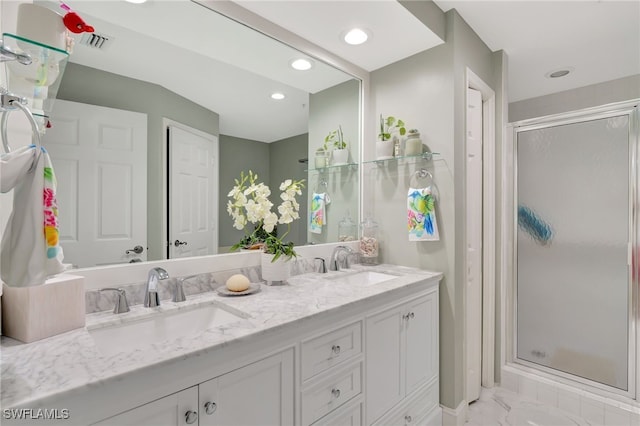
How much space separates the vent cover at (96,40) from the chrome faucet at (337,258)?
1574 mm

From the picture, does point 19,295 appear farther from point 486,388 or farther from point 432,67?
point 486,388

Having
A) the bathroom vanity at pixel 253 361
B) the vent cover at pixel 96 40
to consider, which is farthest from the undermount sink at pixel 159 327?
the vent cover at pixel 96 40

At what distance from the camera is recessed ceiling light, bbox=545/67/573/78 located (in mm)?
2656

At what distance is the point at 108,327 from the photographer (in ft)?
3.43

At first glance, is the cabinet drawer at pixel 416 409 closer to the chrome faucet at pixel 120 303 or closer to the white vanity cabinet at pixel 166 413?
the white vanity cabinet at pixel 166 413

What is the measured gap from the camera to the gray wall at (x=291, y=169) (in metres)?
1.86

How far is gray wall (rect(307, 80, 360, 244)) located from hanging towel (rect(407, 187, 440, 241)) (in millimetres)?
464

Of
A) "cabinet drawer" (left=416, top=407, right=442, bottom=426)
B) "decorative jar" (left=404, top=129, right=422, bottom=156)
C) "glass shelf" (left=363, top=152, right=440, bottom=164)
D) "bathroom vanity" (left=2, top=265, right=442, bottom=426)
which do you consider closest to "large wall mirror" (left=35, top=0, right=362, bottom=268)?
"bathroom vanity" (left=2, top=265, right=442, bottom=426)

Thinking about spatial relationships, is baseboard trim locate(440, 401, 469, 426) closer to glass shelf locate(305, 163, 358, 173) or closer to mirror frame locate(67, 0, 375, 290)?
mirror frame locate(67, 0, 375, 290)

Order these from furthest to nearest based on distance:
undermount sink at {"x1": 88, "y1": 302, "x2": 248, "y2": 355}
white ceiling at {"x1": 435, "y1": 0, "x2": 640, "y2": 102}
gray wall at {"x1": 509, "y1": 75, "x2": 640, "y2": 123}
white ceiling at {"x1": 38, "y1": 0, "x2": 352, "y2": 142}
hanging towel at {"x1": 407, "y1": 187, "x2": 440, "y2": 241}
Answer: gray wall at {"x1": 509, "y1": 75, "x2": 640, "y2": 123}, hanging towel at {"x1": 407, "y1": 187, "x2": 440, "y2": 241}, white ceiling at {"x1": 435, "y1": 0, "x2": 640, "y2": 102}, white ceiling at {"x1": 38, "y1": 0, "x2": 352, "y2": 142}, undermount sink at {"x1": 88, "y1": 302, "x2": 248, "y2": 355}

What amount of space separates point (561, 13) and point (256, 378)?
2586 millimetres

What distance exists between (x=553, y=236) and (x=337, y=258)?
1674 millimetres

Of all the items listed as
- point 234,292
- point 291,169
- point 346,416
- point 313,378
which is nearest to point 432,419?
point 346,416

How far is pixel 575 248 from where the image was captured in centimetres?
226
